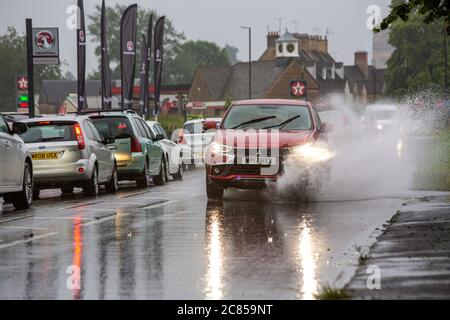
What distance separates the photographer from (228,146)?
2034 cm

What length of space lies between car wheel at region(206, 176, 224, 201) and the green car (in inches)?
223

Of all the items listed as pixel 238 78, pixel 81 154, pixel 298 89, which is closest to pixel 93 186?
pixel 81 154

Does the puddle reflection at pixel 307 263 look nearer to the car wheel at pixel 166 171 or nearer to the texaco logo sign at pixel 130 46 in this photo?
the car wheel at pixel 166 171

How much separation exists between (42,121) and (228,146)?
4385mm

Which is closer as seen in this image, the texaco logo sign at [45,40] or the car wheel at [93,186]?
the car wheel at [93,186]

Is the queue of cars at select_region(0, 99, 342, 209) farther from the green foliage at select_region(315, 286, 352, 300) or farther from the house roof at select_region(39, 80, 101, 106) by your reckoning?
the house roof at select_region(39, 80, 101, 106)

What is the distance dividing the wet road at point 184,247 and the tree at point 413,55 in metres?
93.0

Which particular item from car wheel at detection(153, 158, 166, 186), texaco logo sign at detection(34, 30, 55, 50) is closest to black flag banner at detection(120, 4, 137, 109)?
texaco logo sign at detection(34, 30, 55, 50)

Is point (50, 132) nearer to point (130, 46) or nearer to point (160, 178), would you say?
point (160, 178)

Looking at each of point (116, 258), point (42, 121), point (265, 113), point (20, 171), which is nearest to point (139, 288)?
point (116, 258)

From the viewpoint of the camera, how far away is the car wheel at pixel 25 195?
64.7 feet

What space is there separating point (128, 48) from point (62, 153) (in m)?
26.0

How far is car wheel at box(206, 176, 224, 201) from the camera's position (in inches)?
818

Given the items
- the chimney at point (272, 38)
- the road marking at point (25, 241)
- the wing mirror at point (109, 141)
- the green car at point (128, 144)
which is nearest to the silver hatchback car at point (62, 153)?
the wing mirror at point (109, 141)
